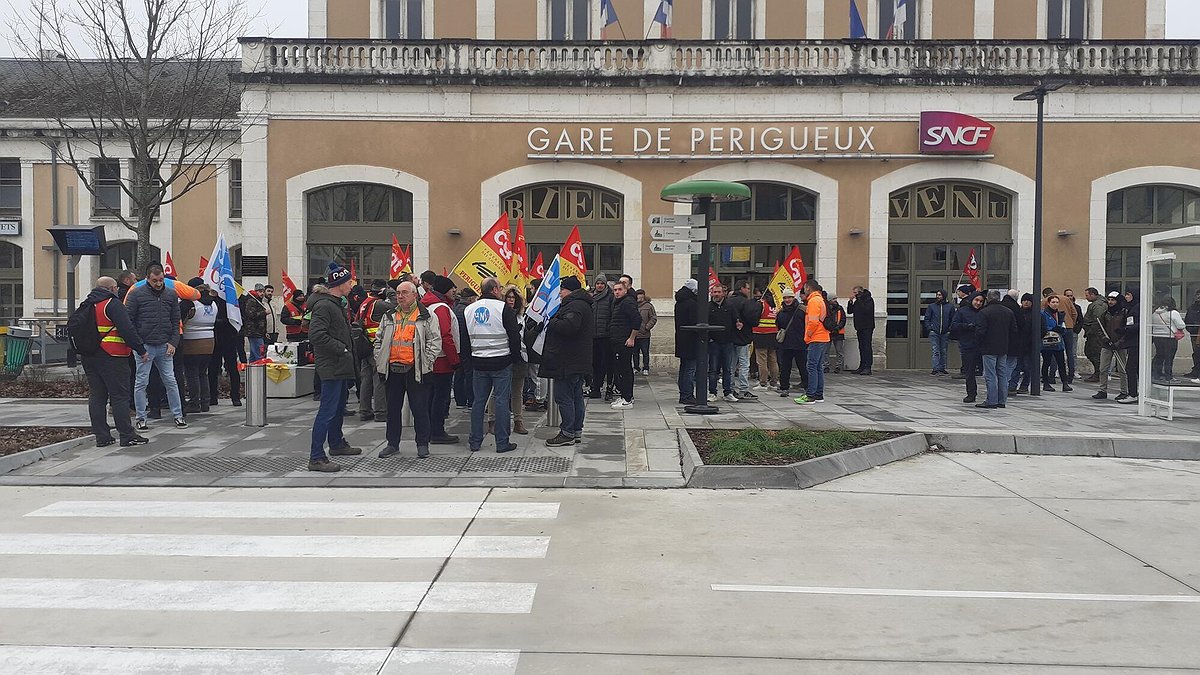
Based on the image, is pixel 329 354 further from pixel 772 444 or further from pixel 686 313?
pixel 686 313

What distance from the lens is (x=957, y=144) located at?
2014 cm

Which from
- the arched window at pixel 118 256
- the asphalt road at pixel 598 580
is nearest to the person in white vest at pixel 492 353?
the asphalt road at pixel 598 580

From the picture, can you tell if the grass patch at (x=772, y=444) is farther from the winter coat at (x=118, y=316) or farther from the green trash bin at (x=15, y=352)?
the green trash bin at (x=15, y=352)

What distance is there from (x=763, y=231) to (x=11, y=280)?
2906 cm

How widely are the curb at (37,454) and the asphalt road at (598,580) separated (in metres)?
0.91

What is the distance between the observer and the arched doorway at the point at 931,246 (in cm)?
2088

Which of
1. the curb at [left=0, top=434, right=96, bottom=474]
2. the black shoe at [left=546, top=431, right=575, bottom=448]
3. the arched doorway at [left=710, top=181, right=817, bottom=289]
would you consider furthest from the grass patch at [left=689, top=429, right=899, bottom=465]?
the arched doorway at [left=710, top=181, right=817, bottom=289]

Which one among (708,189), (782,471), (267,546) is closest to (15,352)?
(708,189)

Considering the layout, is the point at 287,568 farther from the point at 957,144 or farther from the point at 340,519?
the point at 957,144

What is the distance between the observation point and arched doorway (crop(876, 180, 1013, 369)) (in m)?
20.9

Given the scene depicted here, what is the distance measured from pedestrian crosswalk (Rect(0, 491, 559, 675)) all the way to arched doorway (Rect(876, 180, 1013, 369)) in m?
15.2

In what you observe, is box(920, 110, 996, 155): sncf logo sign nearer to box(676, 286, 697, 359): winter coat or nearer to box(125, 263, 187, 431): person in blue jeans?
box(676, 286, 697, 359): winter coat

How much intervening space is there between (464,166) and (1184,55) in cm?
1653

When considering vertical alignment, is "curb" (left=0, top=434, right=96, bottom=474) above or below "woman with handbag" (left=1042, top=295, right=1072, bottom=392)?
below
